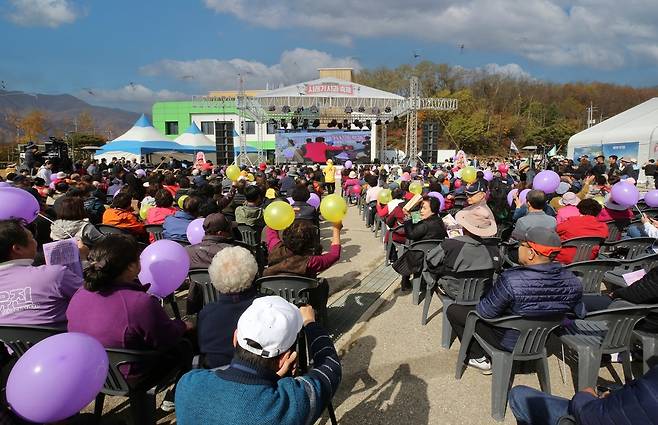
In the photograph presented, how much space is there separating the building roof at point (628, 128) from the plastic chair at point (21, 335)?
81.4ft

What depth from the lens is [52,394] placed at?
4.86ft

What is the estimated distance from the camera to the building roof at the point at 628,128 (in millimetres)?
20362

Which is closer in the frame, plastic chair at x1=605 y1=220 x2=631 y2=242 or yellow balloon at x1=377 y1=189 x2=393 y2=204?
plastic chair at x1=605 y1=220 x2=631 y2=242

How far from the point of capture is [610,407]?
1.51 m

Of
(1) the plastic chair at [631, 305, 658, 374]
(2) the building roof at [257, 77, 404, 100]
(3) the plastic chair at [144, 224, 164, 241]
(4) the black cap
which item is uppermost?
(2) the building roof at [257, 77, 404, 100]

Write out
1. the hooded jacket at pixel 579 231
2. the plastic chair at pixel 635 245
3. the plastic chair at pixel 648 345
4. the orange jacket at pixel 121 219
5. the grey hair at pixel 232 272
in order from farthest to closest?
the orange jacket at pixel 121 219
the plastic chair at pixel 635 245
the hooded jacket at pixel 579 231
the plastic chair at pixel 648 345
the grey hair at pixel 232 272

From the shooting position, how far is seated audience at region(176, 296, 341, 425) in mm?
1349

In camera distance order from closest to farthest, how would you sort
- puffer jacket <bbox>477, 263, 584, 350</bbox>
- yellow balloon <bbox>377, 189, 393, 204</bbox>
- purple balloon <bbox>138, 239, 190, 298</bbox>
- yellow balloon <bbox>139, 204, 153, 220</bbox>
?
puffer jacket <bbox>477, 263, 584, 350</bbox>, purple balloon <bbox>138, 239, 190, 298</bbox>, yellow balloon <bbox>139, 204, 153, 220</bbox>, yellow balloon <bbox>377, 189, 393, 204</bbox>

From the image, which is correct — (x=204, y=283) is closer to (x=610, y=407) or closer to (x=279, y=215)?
(x=279, y=215)

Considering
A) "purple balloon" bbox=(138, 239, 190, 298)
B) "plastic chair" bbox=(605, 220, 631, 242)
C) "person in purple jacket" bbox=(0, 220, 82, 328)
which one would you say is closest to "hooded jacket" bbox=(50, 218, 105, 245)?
"purple balloon" bbox=(138, 239, 190, 298)

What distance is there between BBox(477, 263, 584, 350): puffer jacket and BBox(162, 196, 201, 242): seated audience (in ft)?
11.7

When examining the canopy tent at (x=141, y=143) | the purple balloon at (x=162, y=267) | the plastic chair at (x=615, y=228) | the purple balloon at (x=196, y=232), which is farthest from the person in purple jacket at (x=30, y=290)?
the canopy tent at (x=141, y=143)

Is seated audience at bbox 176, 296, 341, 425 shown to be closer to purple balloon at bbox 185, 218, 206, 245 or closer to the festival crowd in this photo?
the festival crowd

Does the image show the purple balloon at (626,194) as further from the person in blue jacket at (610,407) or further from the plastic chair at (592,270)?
the person in blue jacket at (610,407)
